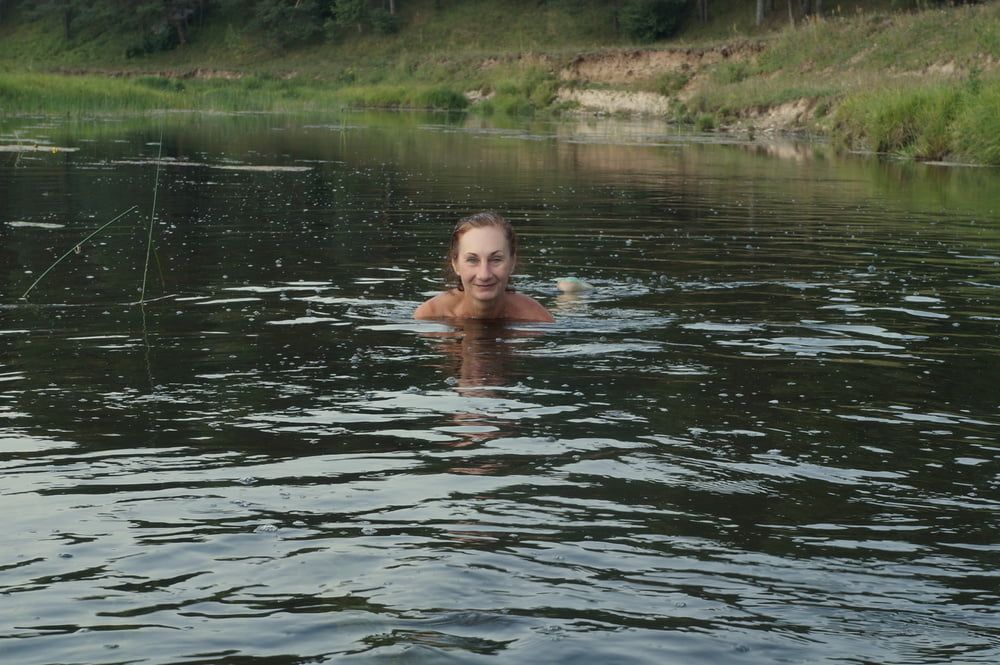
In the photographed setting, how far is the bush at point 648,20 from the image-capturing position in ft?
278

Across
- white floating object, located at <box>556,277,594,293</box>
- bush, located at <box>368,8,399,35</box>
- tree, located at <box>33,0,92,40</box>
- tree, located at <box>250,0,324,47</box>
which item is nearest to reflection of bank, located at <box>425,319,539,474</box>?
white floating object, located at <box>556,277,594,293</box>

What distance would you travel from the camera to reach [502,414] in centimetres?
793

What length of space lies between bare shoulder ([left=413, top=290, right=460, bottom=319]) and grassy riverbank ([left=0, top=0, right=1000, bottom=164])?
75.4 ft

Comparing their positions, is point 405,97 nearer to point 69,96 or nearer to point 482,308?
point 69,96

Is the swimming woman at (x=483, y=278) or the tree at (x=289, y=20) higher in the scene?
the tree at (x=289, y=20)

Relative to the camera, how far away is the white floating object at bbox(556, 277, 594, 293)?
508 inches

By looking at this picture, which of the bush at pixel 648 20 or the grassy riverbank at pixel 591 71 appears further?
the bush at pixel 648 20

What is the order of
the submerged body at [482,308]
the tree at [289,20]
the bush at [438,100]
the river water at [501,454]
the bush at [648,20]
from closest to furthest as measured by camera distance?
the river water at [501,454], the submerged body at [482,308], the bush at [438,100], the bush at [648,20], the tree at [289,20]

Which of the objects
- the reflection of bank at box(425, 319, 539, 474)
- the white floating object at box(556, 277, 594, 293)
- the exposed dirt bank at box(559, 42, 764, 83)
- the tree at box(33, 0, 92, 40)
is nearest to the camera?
the reflection of bank at box(425, 319, 539, 474)

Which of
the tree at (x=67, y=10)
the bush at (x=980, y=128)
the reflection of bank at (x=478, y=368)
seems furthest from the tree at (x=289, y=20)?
the reflection of bank at (x=478, y=368)

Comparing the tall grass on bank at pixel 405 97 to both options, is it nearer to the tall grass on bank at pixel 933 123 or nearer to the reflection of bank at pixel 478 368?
the tall grass on bank at pixel 933 123

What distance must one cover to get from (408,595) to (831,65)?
182 ft

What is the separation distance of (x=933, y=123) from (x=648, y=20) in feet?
173

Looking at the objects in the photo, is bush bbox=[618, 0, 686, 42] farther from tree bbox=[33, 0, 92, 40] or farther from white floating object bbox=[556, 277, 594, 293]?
white floating object bbox=[556, 277, 594, 293]
